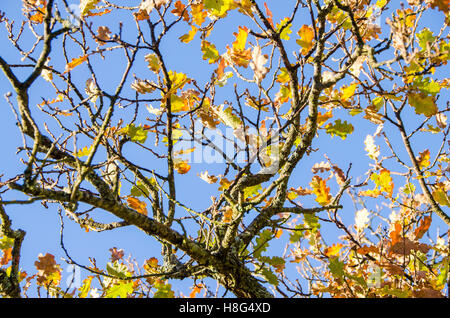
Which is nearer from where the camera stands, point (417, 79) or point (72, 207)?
point (72, 207)

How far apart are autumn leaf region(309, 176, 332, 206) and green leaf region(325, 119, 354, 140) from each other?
0.36 metres

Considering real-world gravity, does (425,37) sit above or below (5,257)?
above

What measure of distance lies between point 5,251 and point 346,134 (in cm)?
318

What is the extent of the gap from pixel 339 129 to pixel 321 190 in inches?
19.0

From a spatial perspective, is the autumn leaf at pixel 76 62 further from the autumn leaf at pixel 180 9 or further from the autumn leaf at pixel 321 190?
Answer: the autumn leaf at pixel 321 190

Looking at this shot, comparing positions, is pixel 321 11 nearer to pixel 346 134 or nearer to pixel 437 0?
pixel 437 0

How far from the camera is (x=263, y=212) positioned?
8.32 feet

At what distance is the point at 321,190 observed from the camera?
8.61 ft

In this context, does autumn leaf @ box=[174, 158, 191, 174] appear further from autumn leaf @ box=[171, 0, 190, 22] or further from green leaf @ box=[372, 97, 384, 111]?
green leaf @ box=[372, 97, 384, 111]

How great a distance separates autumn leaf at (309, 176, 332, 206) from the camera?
8.59 feet

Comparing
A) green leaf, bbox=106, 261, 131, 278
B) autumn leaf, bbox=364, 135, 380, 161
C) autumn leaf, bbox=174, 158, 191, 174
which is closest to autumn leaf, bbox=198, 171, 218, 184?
autumn leaf, bbox=174, 158, 191, 174

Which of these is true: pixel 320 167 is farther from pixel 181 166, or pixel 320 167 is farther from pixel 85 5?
pixel 85 5

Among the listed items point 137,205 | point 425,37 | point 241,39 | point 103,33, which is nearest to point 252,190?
point 137,205
